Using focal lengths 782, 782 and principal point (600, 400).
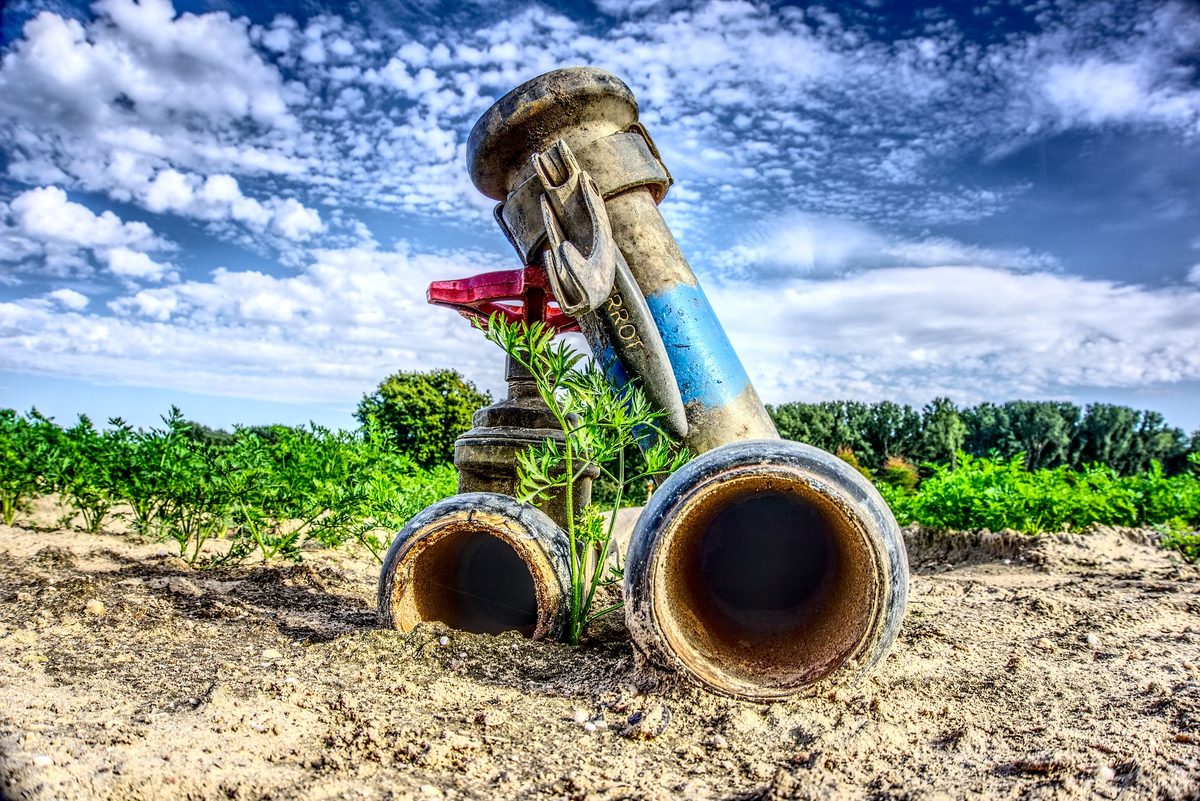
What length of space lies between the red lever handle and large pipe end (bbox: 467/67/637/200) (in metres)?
0.42

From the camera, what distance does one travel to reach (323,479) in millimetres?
4414

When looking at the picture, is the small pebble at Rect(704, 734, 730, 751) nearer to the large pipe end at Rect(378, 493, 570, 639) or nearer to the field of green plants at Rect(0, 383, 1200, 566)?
the large pipe end at Rect(378, 493, 570, 639)

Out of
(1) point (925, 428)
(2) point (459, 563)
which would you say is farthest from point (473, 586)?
(1) point (925, 428)

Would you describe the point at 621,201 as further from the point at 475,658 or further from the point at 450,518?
the point at 475,658

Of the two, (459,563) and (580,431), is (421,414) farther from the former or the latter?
(580,431)

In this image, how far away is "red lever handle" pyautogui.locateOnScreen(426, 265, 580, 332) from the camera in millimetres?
3387

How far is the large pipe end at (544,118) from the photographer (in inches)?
128

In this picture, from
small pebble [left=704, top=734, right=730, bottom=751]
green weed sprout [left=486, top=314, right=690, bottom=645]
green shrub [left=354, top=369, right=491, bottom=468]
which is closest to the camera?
small pebble [left=704, top=734, right=730, bottom=751]

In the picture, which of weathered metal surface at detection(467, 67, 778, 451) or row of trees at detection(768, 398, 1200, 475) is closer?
weathered metal surface at detection(467, 67, 778, 451)

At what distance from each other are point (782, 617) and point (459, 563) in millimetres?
1325

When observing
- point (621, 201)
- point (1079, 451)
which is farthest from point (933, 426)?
point (621, 201)

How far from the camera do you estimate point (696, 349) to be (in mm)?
3125

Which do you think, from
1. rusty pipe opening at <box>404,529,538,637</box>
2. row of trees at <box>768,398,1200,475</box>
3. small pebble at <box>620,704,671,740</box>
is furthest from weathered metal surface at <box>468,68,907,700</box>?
row of trees at <box>768,398,1200,475</box>

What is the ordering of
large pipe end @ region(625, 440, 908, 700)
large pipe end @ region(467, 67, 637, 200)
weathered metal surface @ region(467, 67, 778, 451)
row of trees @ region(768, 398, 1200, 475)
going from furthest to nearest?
1. row of trees @ region(768, 398, 1200, 475)
2. large pipe end @ region(467, 67, 637, 200)
3. weathered metal surface @ region(467, 67, 778, 451)
4. large pipe end @ region(625, 440, 908, 700)
